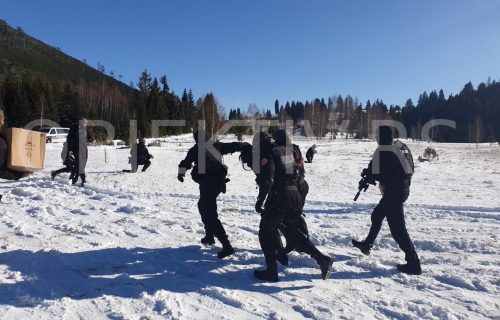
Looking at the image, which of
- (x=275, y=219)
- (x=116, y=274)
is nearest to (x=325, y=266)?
(x=275, y=219)

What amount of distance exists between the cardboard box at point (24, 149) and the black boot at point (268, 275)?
13.1 feet

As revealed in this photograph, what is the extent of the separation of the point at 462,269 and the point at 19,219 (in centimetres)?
731

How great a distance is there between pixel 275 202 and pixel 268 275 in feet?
2.82

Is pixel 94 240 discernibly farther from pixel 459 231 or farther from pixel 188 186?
pixel 188 186

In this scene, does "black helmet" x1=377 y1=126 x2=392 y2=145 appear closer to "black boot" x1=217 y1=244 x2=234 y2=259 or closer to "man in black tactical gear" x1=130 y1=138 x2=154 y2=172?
"black boot" x1=217 y1=244 x2=234 y2=259

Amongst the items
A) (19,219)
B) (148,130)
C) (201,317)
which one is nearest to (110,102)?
(148,130)

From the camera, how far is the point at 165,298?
4051mm

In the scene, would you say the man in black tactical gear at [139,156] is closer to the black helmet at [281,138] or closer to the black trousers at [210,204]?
the black trousers at [210,204]

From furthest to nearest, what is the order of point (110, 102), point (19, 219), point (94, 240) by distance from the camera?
1. point (110, 102)
2. point (19, 219)
3. point (94, 240)

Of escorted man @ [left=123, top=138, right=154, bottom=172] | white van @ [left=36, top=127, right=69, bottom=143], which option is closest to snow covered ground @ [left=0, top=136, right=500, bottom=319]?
escorted man @ [left=123, top=138, right=154, bottom=172]

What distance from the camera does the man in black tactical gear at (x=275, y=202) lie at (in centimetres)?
464

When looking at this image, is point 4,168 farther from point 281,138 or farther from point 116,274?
point 281,138

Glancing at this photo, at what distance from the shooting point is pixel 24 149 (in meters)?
6.25

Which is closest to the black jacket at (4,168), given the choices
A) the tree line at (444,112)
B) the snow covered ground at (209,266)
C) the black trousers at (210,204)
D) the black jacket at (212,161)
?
the snow covered ground at (209,266)
